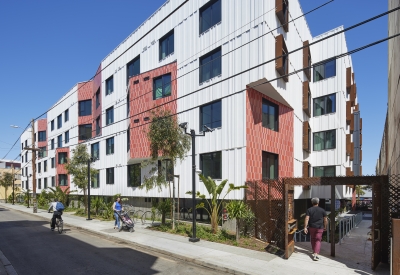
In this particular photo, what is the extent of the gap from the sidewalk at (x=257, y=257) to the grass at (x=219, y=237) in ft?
1.44

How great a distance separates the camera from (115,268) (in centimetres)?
887

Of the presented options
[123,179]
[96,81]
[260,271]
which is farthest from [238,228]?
[96,81]

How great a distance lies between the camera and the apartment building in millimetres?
15531

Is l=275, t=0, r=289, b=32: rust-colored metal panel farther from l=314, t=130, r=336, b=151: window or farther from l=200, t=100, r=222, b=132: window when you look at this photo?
l=314, t=130, r=336, b=151: window

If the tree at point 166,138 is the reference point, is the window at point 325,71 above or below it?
above

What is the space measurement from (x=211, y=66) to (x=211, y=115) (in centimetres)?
283

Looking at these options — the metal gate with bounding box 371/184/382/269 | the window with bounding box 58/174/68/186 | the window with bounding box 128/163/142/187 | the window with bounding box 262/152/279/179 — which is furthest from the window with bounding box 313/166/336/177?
the window with bounding box 58/174/68/186

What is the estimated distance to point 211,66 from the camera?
17.4 m

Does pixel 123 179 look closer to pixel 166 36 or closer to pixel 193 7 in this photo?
pixel 166 36

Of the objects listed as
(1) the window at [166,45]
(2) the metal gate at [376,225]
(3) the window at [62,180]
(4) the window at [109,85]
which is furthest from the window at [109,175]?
(2) the metal gate at [376,225]

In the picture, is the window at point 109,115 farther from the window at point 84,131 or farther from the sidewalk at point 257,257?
the sidewalk at point 257,257

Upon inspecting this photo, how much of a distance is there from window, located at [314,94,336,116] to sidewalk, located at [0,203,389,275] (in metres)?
16.7

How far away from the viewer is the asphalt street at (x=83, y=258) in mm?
8734

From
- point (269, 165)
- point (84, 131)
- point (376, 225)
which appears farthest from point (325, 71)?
point (84, 131)
